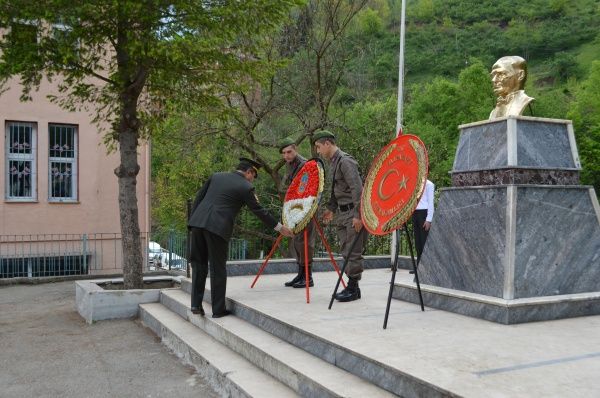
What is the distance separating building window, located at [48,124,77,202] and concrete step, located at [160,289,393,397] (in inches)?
443

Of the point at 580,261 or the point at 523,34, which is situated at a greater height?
the point at 523,34

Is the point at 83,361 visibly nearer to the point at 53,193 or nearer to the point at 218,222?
the point at 218,222

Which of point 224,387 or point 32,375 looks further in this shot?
point 32,375

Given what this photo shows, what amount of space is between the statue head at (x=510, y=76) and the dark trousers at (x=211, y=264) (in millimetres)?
3659

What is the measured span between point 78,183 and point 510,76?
13543 mm

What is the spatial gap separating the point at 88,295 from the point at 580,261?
22.2ft

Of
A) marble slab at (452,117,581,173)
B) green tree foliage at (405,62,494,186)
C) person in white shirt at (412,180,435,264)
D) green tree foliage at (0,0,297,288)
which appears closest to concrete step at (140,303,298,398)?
green tree foliage at (0,0,297,288)

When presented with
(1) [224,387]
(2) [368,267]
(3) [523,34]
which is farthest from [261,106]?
(3) [523,34]

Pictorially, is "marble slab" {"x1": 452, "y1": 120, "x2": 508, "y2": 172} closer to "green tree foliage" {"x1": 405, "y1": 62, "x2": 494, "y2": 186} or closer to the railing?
the railing

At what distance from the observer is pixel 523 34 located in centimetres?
11100

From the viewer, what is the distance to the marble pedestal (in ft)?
17.7

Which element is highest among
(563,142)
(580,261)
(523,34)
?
(523,34)

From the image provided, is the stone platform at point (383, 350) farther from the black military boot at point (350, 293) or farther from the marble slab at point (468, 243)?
the marble slab at point (468, 243)

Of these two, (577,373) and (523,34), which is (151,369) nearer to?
(577,373)
